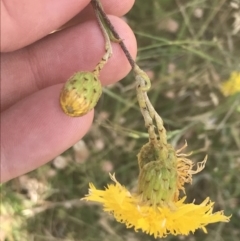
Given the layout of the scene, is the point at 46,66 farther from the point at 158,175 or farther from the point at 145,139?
the point at 145,139

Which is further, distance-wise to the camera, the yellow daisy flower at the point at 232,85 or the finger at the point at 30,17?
the yellow daisy flower at the point at 232,85

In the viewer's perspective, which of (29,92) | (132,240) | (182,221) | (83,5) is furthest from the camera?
(132,240)

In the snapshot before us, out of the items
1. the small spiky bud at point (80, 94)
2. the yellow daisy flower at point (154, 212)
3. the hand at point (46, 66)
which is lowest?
the yellow daisy flower at point (154, 212)

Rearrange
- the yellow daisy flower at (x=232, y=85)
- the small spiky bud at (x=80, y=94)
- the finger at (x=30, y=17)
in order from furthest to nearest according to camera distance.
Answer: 1. the yellow daisy flower at (x=232, y=85)
2. the finger at (x=30, y=17)
3. the small spiky bud at (x=80, y=94)

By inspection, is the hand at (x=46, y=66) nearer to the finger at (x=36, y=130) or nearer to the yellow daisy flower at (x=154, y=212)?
the finger at (x=36, y=130)

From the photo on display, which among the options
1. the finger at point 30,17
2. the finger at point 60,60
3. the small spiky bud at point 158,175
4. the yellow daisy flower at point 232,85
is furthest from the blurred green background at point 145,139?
the small spiky bud at point 158,175

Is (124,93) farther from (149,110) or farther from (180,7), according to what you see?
(149,110)

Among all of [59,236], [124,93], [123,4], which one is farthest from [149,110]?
[59,236]

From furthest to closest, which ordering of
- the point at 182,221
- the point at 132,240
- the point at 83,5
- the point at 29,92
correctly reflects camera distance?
the point at 132,240
the point at 29,92
the point at 83,5
the point at 182,221
